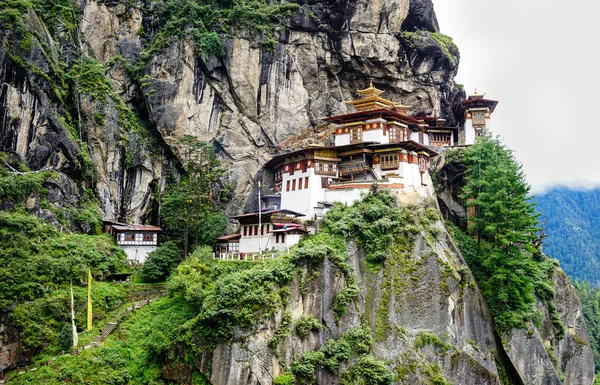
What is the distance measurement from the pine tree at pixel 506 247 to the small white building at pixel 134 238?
27880mm

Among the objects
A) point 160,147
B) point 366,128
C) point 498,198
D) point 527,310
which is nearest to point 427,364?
point 527,310

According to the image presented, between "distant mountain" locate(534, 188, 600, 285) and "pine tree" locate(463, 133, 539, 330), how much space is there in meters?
85.5

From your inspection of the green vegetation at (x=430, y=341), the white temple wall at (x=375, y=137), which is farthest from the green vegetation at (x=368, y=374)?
the white temple wall at (x=375, y=137)

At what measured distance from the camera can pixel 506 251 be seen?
1594 inches

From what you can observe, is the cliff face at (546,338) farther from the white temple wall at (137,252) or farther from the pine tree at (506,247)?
the white temple wall at (137,252)

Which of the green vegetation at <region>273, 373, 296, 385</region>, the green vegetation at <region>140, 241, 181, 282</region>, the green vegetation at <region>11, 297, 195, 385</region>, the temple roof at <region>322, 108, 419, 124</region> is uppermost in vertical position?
the temple roof at <region>322, 108, 419, 124</region>

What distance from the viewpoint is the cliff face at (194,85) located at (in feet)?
149

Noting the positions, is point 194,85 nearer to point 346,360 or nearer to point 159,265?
point 159,265

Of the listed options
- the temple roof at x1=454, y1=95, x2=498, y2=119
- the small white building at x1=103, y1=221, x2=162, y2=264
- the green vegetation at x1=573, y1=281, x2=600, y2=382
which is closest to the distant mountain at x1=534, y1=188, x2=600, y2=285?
the green vegetation at x1=573, y1=281, x2=600, y2=382

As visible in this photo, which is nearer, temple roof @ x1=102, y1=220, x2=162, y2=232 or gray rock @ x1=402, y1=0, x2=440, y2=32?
temple roof @ x1=102, y1=220, x2=162, y2=232

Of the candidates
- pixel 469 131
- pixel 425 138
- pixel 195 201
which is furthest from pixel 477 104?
pixel 195 201

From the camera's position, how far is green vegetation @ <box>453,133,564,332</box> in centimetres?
3959

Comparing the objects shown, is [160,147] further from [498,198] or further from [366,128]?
[498,198]

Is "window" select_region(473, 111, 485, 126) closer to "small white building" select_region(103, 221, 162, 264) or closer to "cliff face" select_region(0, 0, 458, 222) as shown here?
"cliff face" select_region(0, 0, 458, 222)
